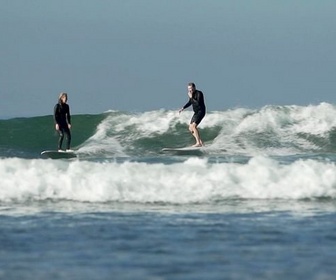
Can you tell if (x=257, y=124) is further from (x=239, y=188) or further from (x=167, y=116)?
(x=239, y=188)

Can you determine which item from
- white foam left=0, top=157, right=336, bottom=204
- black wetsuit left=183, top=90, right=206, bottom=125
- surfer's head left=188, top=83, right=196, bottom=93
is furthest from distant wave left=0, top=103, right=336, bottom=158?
white foam left=0, top=157, right=336, bottom=204

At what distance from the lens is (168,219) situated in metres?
11.4

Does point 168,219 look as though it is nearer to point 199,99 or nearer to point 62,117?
point 62,117

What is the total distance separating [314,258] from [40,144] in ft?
62.3

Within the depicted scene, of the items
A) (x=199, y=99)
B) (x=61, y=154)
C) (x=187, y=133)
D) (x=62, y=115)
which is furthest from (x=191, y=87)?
(x=187, y=133)

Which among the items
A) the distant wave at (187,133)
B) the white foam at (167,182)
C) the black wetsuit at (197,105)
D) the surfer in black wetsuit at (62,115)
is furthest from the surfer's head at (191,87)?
the white foam at (167,182)

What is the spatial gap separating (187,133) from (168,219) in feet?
51.3

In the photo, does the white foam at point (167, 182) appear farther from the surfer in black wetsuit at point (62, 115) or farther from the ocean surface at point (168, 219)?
the surfer in black wetsuit at point (62, 115)

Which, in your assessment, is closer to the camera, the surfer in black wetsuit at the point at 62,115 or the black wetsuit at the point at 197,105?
→ the surfer in black wetsuit at the point at 62,115

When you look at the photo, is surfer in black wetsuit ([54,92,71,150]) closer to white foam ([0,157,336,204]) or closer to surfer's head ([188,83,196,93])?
surfer's head ([188,83,196,93])

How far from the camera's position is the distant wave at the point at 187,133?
25.2m

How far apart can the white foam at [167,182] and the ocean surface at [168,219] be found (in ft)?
0.05

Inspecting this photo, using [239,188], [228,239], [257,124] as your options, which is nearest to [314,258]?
[228,239]

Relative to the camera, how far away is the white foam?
13.8 m
